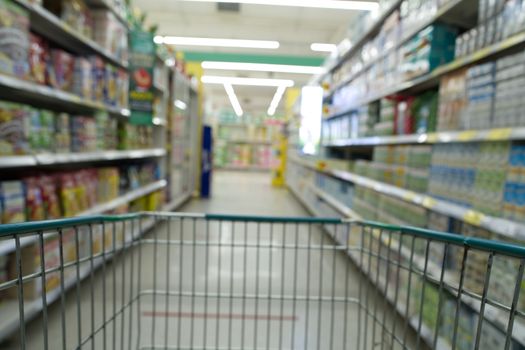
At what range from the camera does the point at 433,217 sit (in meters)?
2.37

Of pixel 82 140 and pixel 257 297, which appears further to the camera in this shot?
pixel 82 140

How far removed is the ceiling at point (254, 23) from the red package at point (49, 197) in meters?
6.04

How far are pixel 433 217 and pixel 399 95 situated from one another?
1.31 meters

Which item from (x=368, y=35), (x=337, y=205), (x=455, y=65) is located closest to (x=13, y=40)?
(x=455, y=65)

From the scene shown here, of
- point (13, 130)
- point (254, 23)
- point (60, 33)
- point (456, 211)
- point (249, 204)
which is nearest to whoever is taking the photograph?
point (456, 211)

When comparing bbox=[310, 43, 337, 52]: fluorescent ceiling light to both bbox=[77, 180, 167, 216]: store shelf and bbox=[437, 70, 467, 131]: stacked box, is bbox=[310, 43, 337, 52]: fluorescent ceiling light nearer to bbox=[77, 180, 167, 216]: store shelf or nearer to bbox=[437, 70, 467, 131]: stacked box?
bbox=[77, 180, 167, 216]: store shelf

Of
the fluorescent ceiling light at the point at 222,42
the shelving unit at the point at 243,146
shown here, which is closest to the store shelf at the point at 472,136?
the fluorescent ceiling light at the point at 222,42

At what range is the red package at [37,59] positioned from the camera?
2357 millimetres

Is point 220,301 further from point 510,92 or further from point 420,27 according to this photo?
point 420,27

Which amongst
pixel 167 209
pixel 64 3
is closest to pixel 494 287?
pixel 64 3

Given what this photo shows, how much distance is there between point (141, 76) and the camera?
3.92 m

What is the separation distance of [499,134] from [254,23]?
7.91 m

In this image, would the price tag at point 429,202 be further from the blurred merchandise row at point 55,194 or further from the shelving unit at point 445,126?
the blurred merchandise row at point 55,194

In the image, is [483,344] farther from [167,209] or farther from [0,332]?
[167,209]
